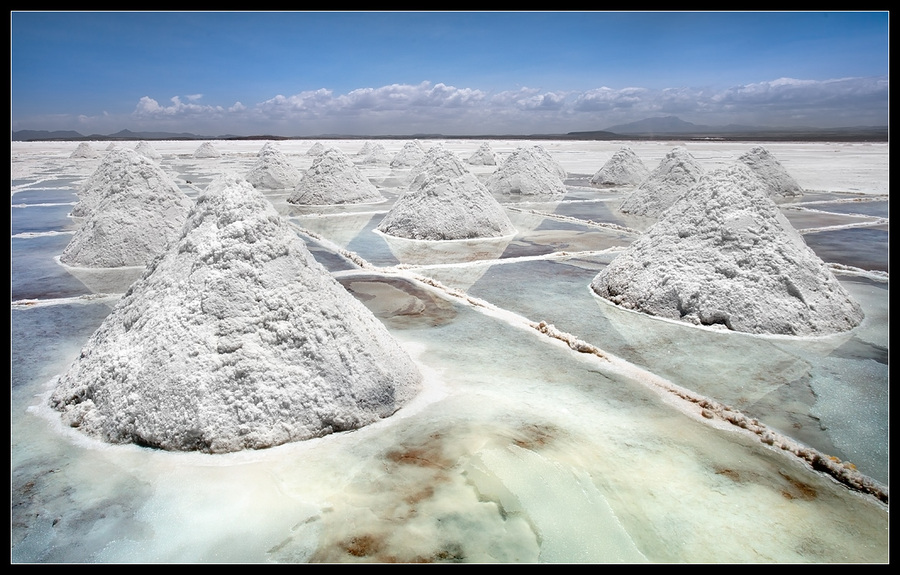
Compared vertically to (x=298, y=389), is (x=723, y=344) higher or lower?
lower

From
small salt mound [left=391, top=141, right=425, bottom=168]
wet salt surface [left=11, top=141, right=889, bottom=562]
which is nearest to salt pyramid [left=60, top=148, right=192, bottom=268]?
wet salt surface [left=11, top=141, right=889, bottom=562]

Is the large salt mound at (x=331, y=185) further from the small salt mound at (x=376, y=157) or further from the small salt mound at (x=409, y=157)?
the small salt mound at (x=376, y=157)

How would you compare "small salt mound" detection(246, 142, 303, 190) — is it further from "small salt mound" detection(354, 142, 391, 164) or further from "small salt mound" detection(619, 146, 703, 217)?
"small salt mound" detection(354, 142, 391, 164)

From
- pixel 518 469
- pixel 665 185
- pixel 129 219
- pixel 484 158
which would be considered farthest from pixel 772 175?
pixel 484 158

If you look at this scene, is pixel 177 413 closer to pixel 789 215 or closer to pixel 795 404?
pixel 795 404

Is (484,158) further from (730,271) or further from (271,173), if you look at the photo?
(730,271)
